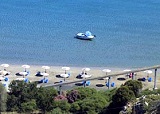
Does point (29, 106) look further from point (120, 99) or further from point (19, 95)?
point (120, 99)

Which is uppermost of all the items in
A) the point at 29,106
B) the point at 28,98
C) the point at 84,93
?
the point at 84,93

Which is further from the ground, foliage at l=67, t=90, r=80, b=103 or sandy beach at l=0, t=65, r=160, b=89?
sandy beach at l=0, t=65, r=160, b=89

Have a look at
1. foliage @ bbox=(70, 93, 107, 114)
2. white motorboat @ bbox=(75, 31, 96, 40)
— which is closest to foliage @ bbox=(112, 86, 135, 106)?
Result: foliage @ bbox=(70, 93, 107, 114)

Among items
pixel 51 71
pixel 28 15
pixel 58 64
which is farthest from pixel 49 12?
pixel 51 71

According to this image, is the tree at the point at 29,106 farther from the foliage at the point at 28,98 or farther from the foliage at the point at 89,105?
the foliage at the point at 89,105

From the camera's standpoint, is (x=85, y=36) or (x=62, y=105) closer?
(x=62, y=105)

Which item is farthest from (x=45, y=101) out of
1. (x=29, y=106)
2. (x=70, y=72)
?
(x=70, y=72)

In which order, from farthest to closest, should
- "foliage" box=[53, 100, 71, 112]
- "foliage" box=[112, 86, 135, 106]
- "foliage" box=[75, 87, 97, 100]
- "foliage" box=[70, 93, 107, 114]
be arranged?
"foliage" box=[75, 87, 97, 100] < "foliage" box=[53, 100, 71, 112] < "foliage" box=[70, 93, 107, 114] < "foliage" box=[112, 86, 135, 106]

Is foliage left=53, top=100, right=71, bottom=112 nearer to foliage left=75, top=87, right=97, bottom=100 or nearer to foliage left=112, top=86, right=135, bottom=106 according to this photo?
foliage left=75, top=87, right=97, bottom=100
